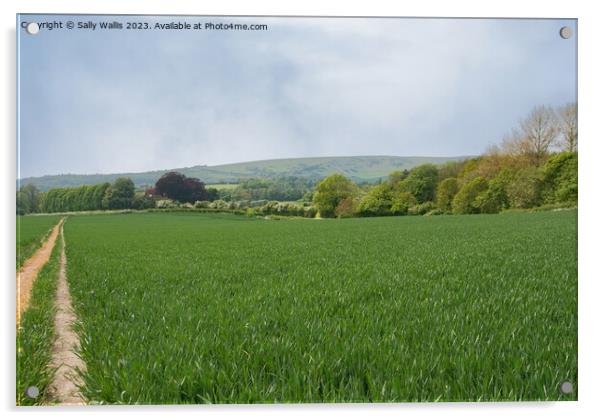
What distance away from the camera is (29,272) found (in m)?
4.42

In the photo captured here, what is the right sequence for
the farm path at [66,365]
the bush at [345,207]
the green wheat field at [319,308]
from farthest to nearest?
1. the bush at [345,207]
2. the farm path at [66,365]
3. the green wheat field at [319,308]

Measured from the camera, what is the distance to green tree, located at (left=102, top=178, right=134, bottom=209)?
14.3 ft

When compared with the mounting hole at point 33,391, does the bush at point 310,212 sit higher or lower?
higher

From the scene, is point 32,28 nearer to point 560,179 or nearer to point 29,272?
point 29,272

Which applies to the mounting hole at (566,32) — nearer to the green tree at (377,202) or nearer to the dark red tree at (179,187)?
the green tree at (377,202)

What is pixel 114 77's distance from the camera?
4.28m

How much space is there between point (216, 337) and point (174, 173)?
1.63 meters

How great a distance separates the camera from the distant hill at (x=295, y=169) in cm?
437

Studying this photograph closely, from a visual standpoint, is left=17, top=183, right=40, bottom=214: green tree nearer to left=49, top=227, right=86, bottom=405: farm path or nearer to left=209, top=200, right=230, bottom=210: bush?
left=49, top=227, right=86, bottom=405: farm path

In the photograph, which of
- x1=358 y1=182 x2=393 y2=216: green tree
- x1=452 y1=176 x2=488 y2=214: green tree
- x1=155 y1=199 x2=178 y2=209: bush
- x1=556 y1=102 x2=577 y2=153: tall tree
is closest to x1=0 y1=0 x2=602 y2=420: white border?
x1=556 y1=102 x2=577 y2=153: tall tree

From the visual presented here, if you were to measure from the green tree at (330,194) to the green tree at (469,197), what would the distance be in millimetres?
1158

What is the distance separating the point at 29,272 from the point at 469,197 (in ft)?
14.9

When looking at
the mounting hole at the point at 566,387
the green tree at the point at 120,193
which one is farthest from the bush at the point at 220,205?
the mounting hole at the point at 566,387
